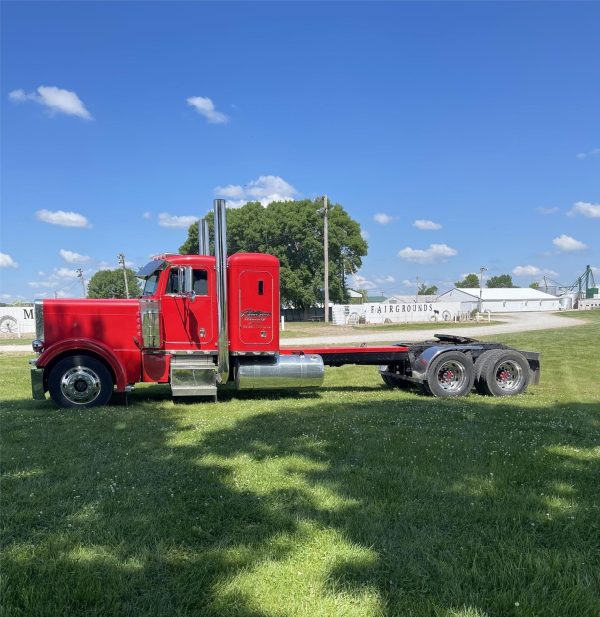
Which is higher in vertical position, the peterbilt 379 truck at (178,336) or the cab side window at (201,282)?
the cab side window at (201,282)

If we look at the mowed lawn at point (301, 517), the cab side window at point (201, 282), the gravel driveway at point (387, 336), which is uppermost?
the cab side window at point (201, 282)

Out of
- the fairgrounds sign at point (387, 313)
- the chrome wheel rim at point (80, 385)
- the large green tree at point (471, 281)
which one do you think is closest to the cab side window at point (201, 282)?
the chrome wheel rim at point (80, 385)

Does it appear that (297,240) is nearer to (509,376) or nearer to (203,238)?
(203,238)

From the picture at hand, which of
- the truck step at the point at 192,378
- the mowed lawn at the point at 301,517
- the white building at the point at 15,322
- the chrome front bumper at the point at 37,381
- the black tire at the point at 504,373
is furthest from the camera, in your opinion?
the white building at the point at 15,322

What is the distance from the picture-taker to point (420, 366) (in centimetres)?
1020

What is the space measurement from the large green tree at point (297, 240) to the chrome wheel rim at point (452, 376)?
153 ft

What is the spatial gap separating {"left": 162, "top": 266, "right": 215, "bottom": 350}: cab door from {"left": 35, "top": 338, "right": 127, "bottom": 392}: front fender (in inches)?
34.5

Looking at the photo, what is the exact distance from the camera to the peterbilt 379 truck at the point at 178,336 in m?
8.39

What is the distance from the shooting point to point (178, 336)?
895 cm

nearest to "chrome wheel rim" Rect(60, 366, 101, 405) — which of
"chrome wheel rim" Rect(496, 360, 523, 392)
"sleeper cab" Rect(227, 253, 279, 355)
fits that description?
"sleeper cab" Rect(227, 253, 279, 355)

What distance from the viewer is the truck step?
28.6ft

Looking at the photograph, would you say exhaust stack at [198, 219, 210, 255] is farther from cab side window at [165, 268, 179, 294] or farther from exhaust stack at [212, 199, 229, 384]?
exhaust stack at [212, 199, 229, 384]

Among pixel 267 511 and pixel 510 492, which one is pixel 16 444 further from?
pixel 510 492

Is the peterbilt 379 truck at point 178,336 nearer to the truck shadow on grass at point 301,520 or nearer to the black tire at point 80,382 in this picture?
the black tire at point 80,382
